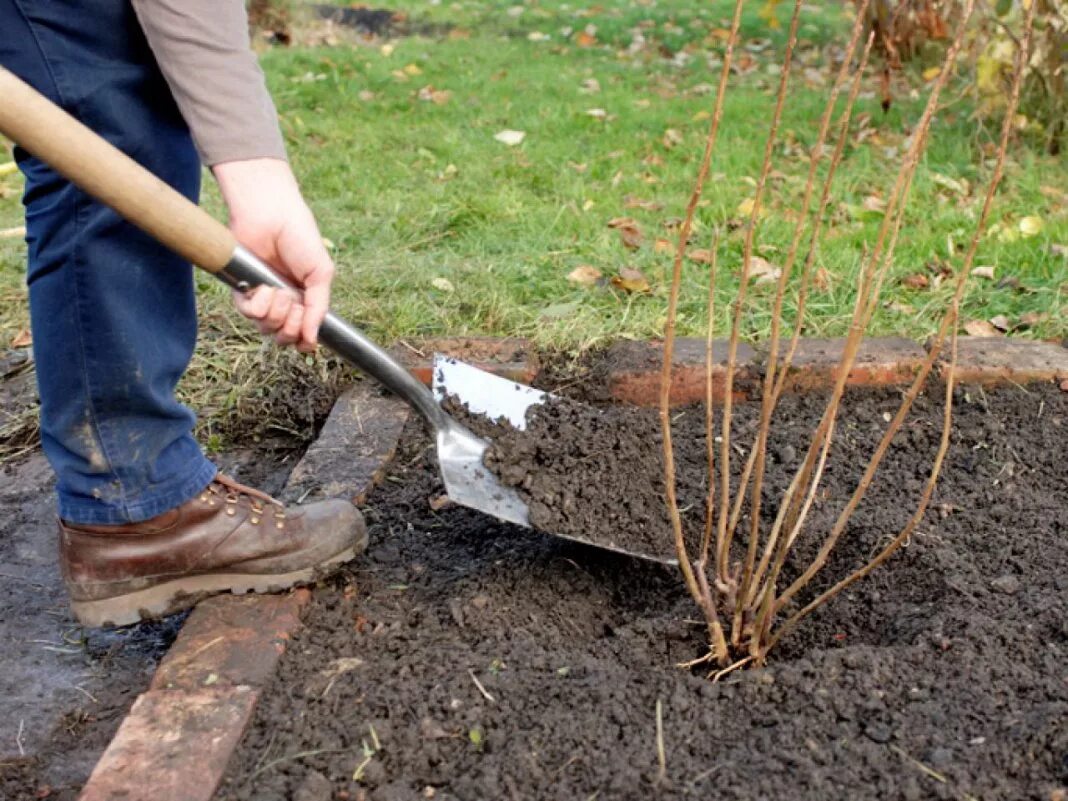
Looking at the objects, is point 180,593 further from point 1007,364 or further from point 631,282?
point 1007,364

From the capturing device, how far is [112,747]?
161 cm

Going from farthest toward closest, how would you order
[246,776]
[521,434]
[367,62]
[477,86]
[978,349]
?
1. [367,62]
2. [477,86]
3. [978,349]
4. [521,434]
5. [246,776]

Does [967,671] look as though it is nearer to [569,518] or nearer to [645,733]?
[645,733]

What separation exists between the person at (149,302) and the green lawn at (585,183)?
1.05 m

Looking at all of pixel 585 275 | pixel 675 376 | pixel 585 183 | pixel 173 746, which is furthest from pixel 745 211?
pixel 173 746

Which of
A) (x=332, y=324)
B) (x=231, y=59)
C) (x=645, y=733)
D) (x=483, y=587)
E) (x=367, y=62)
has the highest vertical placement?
(x=231, y=59)

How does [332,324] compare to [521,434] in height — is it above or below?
above

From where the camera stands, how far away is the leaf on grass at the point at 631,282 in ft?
10.6

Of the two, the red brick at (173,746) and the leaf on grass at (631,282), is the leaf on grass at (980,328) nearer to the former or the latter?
the leaf on grass at (631,282)

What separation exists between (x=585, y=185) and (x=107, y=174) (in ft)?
9.97

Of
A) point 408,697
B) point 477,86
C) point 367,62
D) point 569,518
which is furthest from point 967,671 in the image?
point 367,62

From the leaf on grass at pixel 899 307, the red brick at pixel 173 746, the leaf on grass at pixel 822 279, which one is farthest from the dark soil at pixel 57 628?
the leaf on grass at pixel 899 307

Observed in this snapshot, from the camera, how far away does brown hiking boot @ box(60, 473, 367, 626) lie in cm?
198

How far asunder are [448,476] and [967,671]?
94 centimetres
